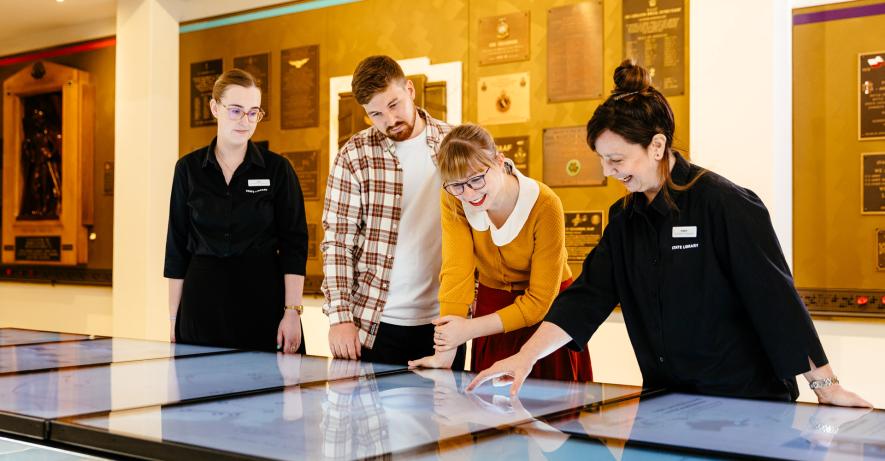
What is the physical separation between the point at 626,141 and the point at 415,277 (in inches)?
41.9

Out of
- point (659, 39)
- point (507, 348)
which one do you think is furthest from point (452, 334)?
point (659, 39)

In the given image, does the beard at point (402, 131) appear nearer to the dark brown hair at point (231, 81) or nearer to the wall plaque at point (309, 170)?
the dark brown hair at point (231, 81)

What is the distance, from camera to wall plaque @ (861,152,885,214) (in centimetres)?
400

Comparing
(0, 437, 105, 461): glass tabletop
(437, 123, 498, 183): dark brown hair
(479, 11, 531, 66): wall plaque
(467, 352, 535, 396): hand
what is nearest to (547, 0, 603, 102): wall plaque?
(479, 11, 531, 66): wall plaque

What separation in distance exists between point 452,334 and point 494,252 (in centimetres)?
29

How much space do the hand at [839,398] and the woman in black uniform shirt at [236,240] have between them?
187 cm

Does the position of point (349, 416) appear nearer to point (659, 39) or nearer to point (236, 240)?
point (236, 240)

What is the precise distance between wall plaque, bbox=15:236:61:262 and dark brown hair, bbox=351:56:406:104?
5.37 m

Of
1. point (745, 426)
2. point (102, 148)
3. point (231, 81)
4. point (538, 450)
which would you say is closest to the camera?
point (538, 450)

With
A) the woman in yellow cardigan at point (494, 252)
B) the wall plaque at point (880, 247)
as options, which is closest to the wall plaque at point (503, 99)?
the wall plaque at point (880, 247)

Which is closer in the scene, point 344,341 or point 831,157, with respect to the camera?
point 344,341

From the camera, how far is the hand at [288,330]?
3.10 m

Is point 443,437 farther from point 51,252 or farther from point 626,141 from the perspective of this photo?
point 51,252

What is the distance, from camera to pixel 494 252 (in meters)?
2.55
